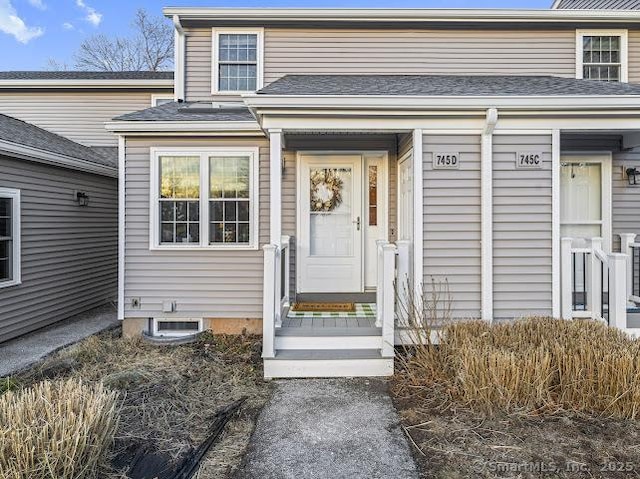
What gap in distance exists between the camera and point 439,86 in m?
5.96

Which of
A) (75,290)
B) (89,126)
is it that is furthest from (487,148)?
(89,126)

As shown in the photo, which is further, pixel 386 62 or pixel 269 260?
pixel 386 62

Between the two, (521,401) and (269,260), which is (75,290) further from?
(521,401)

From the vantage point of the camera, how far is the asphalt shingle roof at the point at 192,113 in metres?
6.29

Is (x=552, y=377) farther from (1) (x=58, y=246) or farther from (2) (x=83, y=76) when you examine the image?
(2) (x=83, y=76)

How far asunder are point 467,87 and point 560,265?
8.50ft

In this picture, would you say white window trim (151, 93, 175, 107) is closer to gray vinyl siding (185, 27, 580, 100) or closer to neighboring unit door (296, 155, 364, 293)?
gray vinyl siding (185, 27, 580, 100)

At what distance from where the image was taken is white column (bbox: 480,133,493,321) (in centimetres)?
506

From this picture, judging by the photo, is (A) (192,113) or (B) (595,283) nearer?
(B) (595,283)

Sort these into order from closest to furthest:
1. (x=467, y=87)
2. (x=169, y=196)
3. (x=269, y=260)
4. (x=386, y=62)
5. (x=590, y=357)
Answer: (x=590, y=357) < (x=269, y=260) < (x=467, y=87) < (x=169, y=196) < (x=386, y=62)

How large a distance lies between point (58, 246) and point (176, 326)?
2.64 m

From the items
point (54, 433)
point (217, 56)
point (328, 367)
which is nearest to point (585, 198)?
Result: point (328, 367)

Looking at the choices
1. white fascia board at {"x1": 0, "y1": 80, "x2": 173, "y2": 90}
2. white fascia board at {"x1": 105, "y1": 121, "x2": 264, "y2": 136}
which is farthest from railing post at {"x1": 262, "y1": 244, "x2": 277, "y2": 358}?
white fascia board at {"x1": 0, "y1": 80, "x2": 173, "y2": 90}

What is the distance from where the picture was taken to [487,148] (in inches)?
200
